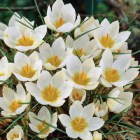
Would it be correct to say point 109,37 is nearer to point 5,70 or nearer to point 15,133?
point 5,70

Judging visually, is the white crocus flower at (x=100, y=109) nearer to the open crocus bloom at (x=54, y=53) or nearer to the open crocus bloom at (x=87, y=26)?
the open crocus bloom at (x=54, y=53)

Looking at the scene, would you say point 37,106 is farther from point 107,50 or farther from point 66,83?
point 107,50

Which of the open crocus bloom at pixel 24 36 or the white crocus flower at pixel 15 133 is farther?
the open crocus bloom at pixel 24 36

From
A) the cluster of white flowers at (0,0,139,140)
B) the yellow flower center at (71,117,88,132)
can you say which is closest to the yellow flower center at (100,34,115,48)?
the cluster of white flowers at (0,0,139,140)

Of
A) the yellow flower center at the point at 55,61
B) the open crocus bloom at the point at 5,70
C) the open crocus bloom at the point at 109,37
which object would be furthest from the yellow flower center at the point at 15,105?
the open crocus bloom at the point at 109,37

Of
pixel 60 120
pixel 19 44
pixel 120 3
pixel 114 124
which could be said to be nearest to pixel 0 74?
pixel 19 44

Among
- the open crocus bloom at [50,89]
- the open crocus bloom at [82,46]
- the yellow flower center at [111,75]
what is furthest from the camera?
the open crocus bloom at [82,46]

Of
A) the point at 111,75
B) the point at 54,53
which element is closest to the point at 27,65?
the point at 54,53
